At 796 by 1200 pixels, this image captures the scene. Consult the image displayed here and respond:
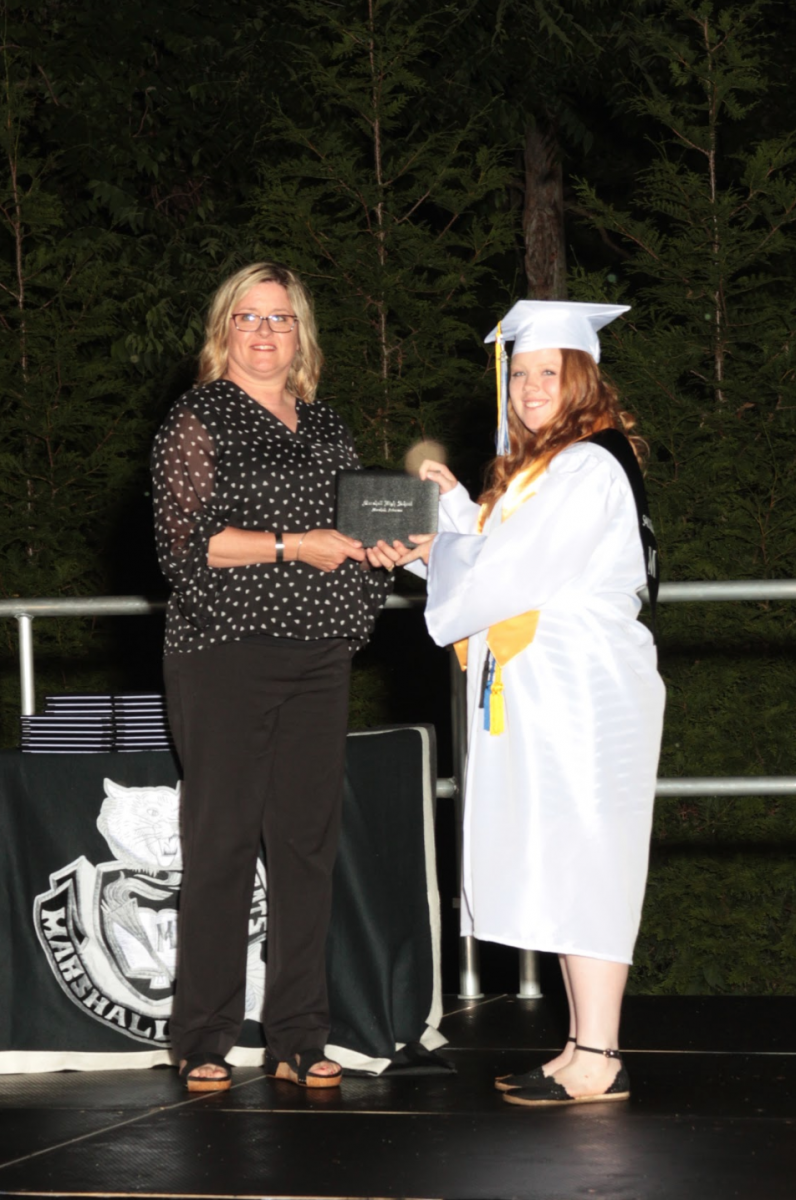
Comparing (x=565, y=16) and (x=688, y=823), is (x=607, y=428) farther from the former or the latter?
(x=565, y=16)

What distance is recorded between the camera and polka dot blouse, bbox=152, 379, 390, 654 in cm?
364

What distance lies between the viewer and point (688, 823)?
6.38 m

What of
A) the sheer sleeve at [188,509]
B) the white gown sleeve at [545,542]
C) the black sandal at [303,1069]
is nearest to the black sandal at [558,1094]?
the black sandal at [303,1069]

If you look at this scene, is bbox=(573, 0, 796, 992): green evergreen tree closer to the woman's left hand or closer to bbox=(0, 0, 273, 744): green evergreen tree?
bbox=(0, 0, 273, 744): green evergreen tree

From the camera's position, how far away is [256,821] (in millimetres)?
3703

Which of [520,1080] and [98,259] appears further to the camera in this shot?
[98,259]

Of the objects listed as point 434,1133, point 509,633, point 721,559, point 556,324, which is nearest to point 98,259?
point 721,559

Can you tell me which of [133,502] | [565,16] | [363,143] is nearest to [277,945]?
[133,502]

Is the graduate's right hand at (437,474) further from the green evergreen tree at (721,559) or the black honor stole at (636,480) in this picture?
the green evergreen tree at (721,559)

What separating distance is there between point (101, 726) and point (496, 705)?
113cm

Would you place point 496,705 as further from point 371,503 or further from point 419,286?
point 419,286

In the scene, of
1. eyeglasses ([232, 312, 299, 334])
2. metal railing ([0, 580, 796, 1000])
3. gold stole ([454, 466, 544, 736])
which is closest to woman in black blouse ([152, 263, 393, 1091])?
eyeglasses ([232, 312, 299, 334])

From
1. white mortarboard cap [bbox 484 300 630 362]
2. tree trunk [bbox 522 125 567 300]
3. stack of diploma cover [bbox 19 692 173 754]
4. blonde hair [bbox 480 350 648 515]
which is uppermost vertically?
tree trunk [bbox 522 125 567 300]

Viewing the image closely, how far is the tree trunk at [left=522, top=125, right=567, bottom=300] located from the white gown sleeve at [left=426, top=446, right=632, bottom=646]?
7431 mm
